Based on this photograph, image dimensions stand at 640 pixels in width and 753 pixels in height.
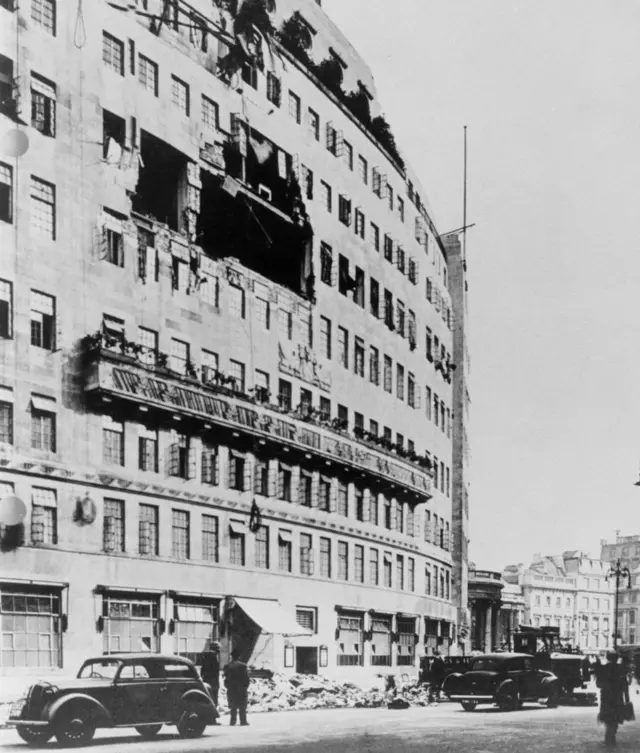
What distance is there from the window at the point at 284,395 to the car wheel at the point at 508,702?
813 centimetres

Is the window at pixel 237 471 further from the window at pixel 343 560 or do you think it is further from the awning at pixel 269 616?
the window at pixel 343 560

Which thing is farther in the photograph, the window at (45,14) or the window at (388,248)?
the window at (388,248)

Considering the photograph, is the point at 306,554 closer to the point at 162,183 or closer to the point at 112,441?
the point at 112,441

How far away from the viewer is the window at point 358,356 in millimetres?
20578

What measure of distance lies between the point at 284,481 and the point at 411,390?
6.61 m

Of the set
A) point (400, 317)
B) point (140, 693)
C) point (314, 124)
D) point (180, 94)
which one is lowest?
point (140, 693)

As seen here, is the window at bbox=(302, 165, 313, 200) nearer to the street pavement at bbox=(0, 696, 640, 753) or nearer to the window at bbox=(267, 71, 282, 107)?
the window at bbox=(267, 71, 282, 107)

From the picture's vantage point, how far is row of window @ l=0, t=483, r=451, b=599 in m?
14.5

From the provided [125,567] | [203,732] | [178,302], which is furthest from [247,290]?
[203,732]

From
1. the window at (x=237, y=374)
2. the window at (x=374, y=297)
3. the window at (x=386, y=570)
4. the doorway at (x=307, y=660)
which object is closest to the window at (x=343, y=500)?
the window at (x=386, y=570)

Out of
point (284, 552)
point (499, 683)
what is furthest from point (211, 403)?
point (499, 683)

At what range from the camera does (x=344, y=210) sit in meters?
20.4

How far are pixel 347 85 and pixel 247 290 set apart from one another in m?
4.05

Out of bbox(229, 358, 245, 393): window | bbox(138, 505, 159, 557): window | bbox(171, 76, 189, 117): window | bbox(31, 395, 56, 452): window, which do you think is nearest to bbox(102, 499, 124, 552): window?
bbox(138, 505, 159, 557): window
